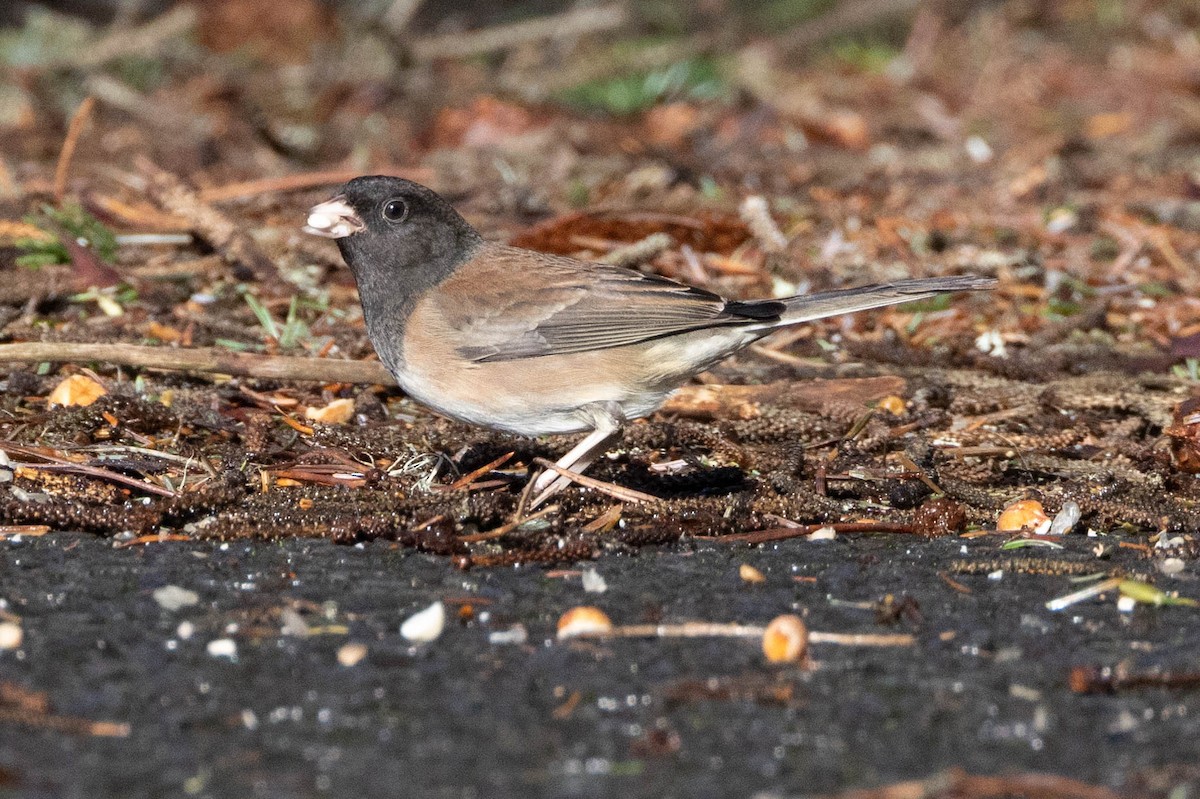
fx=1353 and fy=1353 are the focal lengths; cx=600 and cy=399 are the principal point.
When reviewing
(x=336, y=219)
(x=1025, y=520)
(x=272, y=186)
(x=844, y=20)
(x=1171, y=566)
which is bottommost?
(x=844, y=20)

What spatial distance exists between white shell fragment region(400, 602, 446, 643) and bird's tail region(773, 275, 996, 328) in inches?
69.1

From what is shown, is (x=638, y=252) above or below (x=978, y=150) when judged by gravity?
above

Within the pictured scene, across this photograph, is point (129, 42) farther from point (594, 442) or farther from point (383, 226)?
point (594, 442)

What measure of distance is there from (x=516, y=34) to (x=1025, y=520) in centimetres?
640

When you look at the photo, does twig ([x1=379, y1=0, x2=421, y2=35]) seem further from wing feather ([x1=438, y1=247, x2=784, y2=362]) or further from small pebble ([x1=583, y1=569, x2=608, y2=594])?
small pebble ([x1=583, y1=569, x2=608, y2=594])

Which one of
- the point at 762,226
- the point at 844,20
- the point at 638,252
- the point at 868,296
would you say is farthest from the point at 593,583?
the point at 844,20

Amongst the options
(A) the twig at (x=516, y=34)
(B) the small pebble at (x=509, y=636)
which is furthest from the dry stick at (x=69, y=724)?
(A) the twig at (x=516, y=34)

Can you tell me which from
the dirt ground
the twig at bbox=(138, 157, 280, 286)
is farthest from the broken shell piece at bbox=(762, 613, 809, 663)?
the twig at bbox=(138, 157, 280, 286)

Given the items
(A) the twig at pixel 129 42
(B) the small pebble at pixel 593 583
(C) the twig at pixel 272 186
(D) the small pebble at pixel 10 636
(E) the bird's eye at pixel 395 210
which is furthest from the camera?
(A) the twig at pixel 129 42

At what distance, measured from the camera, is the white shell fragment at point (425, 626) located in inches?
112

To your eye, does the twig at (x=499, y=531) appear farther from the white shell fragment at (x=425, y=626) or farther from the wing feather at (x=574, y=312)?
the wing feather at (x=574, y=312)

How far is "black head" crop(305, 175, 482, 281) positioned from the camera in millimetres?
4422

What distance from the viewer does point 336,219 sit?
14.5 feet

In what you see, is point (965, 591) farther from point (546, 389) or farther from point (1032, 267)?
point (1032, 267)
